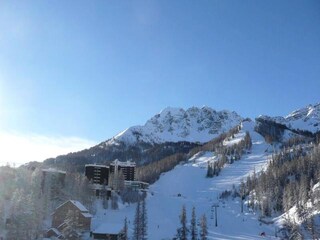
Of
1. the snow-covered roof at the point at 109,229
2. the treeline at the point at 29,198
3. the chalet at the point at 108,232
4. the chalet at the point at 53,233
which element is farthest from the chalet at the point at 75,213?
the chalet at the point at 53,233

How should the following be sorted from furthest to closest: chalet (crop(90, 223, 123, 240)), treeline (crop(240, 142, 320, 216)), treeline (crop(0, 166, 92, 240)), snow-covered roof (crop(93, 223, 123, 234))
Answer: treeline (crop(240, 142, 320, 216)), snow-covered roof (crop(93, 223, 123, 234)), chalet (crop(90, 223, 123, 240)), treeline (crop(0, 166, 92, 240))

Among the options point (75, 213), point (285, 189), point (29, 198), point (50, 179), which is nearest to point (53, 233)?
point (29, 198)

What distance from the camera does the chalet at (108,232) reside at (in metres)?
106

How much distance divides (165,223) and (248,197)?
64.4m

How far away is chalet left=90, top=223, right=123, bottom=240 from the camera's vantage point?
106125 mm

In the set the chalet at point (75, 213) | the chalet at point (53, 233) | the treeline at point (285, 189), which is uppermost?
the treeline at point (285, 189)

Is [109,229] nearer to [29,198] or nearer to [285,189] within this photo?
[29,198]

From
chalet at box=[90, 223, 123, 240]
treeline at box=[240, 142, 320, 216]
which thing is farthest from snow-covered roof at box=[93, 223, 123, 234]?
treeline at box=[240, 142, 320, 216]

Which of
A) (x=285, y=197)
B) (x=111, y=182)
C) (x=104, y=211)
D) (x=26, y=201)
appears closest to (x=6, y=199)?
(x=26, y=201)

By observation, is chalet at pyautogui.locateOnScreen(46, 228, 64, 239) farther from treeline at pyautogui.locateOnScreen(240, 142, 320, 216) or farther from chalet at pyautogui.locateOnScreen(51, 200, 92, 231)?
treeline at pyautogui.locateOnScreen(240, 142, 320, 216)

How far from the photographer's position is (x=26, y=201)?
4016 inches

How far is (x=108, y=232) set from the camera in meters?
107

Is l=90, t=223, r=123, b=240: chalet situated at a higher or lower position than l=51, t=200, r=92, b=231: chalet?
lower

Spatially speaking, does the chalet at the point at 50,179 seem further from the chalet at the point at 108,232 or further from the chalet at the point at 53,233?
the chalet at the point at 53,233
